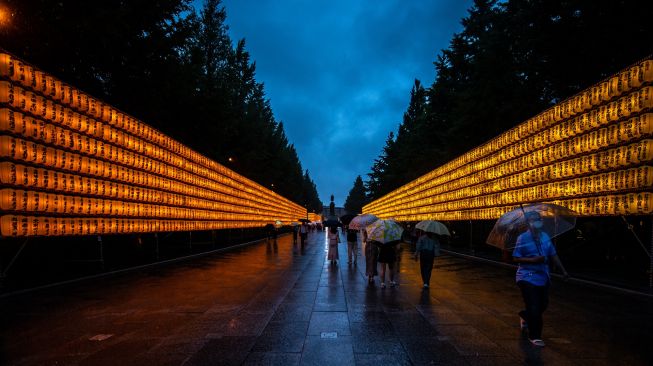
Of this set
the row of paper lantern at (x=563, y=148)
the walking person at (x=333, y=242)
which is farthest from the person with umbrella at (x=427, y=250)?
the walking person at (x=333, y=242)

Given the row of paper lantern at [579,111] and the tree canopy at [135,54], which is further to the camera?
the tree canopy at [135,54]

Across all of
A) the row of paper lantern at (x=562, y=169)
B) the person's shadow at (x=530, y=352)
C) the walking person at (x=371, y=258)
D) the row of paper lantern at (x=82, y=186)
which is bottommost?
the person's shadow at (x=530, y=352)

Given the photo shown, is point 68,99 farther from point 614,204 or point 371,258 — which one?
point 614,204

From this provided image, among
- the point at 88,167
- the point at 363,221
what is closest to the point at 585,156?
the point at 363,221

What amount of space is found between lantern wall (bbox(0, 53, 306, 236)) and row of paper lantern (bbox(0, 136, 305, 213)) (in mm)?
24

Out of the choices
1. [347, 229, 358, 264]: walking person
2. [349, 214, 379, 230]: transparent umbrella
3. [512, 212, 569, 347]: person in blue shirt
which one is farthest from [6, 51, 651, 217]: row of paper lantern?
[347, 229, 358, 264]: walking person

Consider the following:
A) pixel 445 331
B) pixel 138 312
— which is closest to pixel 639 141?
pixel 445 331

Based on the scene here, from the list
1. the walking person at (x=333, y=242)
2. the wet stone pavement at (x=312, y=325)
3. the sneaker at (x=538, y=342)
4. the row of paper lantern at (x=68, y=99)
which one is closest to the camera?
the wet stone pavement at (x=312, y=325)

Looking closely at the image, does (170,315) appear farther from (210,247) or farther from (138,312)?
(210,247)

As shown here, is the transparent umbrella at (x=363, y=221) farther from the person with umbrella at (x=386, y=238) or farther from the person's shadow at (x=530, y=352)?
the person's shadow at (x=530, y=352)

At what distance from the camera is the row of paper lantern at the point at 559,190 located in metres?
10.3

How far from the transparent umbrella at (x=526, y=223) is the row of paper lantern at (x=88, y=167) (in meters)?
10.3

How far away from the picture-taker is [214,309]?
8312 mm

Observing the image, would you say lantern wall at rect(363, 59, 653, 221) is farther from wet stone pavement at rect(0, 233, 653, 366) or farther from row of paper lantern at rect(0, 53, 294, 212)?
row of paper lantern at rect(0, 53, 294, 212)
